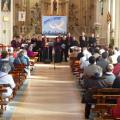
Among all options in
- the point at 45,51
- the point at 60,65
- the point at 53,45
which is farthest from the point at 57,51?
the point at 60,65

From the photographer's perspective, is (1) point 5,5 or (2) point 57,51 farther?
(1) point 5,5

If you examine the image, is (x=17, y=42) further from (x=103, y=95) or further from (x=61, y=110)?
(x=103, y=95)

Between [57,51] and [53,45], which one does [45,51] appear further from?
[57,51]

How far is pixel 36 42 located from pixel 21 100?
15.5 meters

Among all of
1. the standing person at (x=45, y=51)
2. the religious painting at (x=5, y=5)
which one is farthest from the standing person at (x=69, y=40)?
the religious painting at (x=5, y=5)

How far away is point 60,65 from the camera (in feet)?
94.2

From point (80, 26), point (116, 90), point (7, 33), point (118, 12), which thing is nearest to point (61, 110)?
point (116, 90)

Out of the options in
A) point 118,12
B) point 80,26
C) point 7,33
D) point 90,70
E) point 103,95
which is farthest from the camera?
point 80,26

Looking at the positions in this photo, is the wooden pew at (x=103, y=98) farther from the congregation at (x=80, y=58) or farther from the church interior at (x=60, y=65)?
the congregation at (x=80, y=58)

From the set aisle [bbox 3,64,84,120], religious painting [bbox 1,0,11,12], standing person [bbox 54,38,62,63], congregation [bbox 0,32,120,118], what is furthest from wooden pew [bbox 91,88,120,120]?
religious painting [bbox 1,0,11,12]

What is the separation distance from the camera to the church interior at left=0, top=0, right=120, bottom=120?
11.8m

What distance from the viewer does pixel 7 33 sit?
33156 millimetres

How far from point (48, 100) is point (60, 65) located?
13975 mm

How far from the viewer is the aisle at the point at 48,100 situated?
12211 mm
